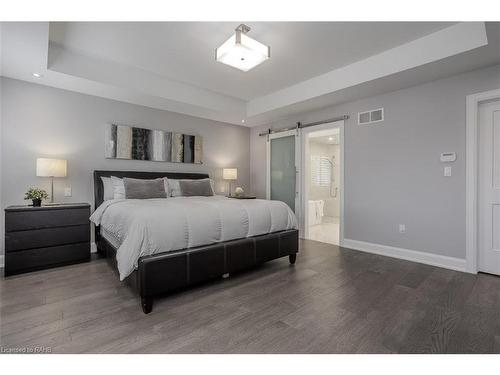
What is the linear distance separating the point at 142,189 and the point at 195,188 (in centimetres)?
86

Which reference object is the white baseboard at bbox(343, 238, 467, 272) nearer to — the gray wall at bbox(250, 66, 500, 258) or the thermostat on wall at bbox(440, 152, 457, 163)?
the gray wall at bbox(250, 66, 500, 258)

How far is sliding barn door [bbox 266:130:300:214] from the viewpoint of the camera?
5.04 m

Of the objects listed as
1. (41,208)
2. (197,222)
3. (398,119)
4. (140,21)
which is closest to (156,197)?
(41,208)

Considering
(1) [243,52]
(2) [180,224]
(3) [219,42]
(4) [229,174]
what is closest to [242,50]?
(1) [243,52]

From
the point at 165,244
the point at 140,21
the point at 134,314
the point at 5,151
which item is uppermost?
the point at 140,21

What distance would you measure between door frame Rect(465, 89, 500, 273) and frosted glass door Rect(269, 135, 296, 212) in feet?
8.86

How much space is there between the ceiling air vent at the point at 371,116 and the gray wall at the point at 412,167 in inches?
2.6

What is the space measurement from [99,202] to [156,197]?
86 cm

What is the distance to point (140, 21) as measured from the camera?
247 centimetres

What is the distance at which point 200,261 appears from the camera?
237 cm

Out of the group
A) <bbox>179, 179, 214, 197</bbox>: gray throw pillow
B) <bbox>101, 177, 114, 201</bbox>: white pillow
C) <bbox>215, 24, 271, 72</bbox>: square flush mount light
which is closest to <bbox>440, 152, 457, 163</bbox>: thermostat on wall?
<bbox>215, 24, 271, 72</bbox>: square flush mount light

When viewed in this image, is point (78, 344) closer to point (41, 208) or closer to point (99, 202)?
point (41, 208)

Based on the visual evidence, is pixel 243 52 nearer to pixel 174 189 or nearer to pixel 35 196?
pixel 174 189
